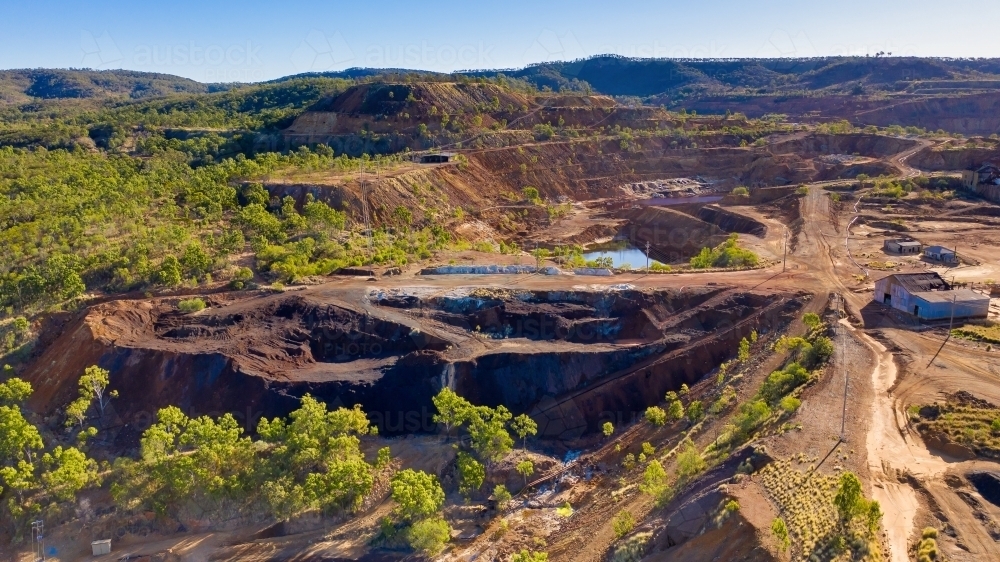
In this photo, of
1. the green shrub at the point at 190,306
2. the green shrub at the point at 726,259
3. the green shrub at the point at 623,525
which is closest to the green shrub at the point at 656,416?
the green shrub at the point at 623,525

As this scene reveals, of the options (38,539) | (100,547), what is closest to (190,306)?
(38,539)

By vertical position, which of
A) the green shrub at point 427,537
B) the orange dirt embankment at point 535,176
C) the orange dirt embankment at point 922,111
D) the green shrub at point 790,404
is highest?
the orange dirt embankment at point 922,111

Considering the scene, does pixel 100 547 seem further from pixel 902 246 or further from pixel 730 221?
pixel 730 221

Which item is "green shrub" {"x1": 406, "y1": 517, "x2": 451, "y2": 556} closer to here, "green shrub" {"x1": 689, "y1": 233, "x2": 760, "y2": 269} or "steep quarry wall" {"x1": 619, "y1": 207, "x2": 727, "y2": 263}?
"green shrub" {"x1": 689, "y1": 233, "x2": 760, "y2": 269}

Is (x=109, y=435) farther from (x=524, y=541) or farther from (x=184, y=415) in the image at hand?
(x=524, y=541)

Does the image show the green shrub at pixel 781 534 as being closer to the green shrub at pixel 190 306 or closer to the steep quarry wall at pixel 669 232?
the green shrub at pixel 190 306

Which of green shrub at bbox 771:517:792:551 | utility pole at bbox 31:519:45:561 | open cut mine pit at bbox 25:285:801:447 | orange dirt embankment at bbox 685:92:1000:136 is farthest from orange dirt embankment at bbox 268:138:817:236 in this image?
green shrub at bbox 771:517:792:551

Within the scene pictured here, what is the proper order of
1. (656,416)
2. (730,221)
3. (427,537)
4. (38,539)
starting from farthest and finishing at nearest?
1. (730,221)
2. (656,416)
3. (38,539)
4. (427,537)
